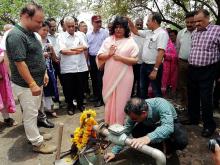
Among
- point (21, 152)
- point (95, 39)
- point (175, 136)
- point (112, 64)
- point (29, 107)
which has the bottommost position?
point (21, 152)

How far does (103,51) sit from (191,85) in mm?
1505

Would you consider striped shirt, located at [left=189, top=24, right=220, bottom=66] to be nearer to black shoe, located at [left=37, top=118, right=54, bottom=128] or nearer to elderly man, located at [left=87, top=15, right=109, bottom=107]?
elderly man, located at [left=87, top=15, right=109, bottom=107]

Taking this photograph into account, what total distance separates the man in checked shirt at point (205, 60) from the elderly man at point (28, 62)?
7.26 feet

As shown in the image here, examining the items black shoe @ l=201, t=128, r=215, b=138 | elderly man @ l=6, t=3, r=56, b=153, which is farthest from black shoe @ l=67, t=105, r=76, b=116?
black shoe @ l=201, t=128, r=215, b=138

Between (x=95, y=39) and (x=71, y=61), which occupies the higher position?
(x=95, y=39)

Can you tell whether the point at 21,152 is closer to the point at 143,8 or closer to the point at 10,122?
the point at 10,122

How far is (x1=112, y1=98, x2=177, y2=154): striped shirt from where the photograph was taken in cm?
313

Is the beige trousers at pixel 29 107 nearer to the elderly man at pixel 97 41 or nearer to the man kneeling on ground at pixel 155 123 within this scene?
the man kneeling on ground at pixel 155 123

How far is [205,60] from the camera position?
13.9 ft

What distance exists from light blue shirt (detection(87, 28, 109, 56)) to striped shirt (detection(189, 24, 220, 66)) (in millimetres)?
2243

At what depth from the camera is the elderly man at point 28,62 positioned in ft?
11.1

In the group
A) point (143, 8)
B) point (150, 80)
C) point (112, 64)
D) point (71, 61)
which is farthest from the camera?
point (143, 8)

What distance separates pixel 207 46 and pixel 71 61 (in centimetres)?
242

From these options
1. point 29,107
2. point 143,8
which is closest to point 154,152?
point 29,107
